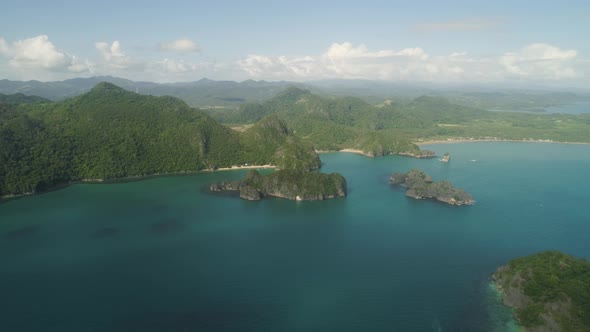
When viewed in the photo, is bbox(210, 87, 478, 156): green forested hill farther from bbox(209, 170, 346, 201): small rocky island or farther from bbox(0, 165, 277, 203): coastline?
bbox(209, 170, 346, 201): small rocky island

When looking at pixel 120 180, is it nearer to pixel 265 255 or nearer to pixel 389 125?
pixel 265 255

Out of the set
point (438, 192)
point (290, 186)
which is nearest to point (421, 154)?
point (438, 192)

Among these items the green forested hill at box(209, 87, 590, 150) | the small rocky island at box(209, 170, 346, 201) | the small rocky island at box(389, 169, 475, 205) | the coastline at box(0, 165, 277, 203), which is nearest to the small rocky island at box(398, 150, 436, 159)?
the green forested hill at box(209, 87, 590, 150)

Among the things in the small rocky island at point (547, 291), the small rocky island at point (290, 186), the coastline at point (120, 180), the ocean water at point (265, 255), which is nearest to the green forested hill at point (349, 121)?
the coastline at point (120, 180)

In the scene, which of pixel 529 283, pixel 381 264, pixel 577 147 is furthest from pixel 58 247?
pixel 577 147

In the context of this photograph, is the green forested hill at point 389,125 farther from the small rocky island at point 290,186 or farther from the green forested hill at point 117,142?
the small rocky island at point 290,186
